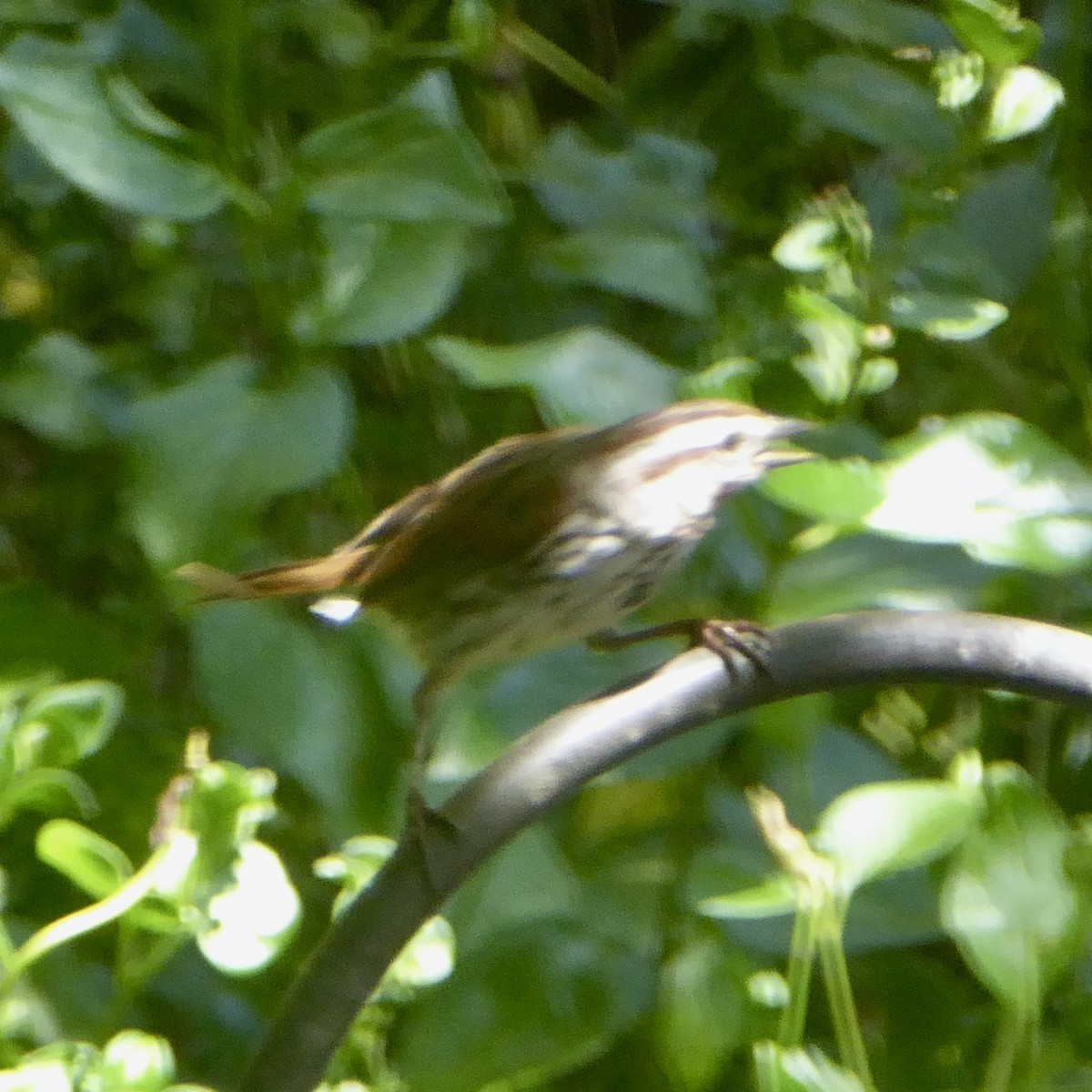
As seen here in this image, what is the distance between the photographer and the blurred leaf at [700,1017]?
63cm

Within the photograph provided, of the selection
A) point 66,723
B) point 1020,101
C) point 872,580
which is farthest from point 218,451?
point 1020,101

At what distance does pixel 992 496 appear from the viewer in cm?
64

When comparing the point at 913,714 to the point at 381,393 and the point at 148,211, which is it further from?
the point at 148,211

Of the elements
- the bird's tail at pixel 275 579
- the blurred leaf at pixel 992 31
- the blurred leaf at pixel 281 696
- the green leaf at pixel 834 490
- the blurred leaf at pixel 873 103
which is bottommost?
the blurred leaf at pixel 281 696

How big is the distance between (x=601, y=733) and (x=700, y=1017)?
17 cm

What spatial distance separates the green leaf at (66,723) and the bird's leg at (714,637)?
8.9 inches

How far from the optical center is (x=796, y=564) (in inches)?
28.4

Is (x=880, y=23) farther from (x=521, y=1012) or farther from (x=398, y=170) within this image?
(x=521, y=1012)

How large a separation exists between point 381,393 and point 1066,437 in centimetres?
41

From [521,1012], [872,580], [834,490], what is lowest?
[521,1012]

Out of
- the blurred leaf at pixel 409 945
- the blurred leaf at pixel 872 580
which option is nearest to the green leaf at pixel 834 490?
the blurred leaf at pixel 872 580

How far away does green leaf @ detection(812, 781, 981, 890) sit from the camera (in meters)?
0.51

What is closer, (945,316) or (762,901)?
(762,901)

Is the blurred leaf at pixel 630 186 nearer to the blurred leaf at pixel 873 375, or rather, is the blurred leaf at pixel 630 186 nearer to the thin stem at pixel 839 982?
the blurred leaf at pixel 873 375
